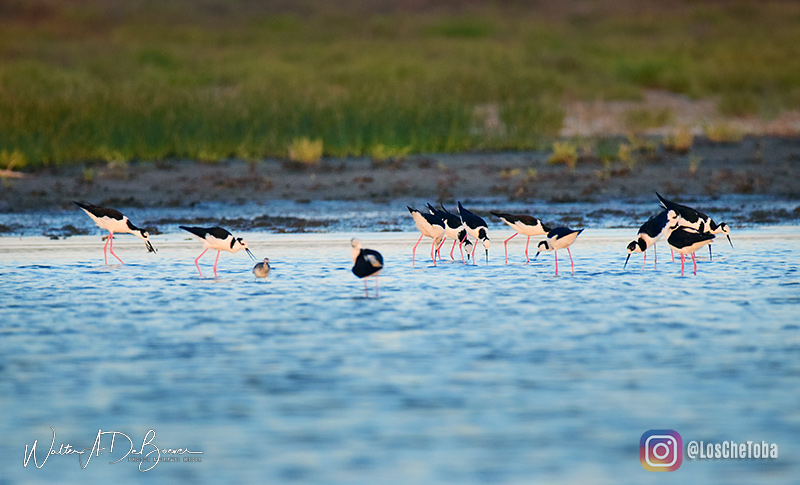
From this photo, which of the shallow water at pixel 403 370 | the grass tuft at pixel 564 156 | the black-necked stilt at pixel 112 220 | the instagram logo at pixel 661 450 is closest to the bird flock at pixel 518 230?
the black-necked stilt at pixel 112 220

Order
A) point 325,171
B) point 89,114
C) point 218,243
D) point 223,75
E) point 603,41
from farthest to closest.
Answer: point 603,41 < point 223,75 < point 89,114 < point 325,171 < point 218,243

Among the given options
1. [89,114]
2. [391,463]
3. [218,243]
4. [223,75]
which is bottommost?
[391,463]

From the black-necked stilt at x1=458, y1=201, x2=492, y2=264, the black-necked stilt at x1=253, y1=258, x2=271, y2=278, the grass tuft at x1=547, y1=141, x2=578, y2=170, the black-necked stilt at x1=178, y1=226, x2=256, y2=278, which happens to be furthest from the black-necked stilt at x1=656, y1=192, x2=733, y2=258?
the grass tuft at x1=547, y1=141, x2=578, y2=170

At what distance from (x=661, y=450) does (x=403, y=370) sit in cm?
192

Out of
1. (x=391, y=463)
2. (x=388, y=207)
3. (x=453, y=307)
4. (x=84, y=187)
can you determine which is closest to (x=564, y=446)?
(x=391, y=463)

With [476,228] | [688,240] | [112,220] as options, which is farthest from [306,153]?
[688,240]

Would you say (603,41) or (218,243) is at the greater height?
(603,41)

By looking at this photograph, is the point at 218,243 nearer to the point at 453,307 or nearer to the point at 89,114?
the point at 453,307

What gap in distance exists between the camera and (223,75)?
43.0 metres

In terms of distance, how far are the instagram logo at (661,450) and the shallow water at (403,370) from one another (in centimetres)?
5

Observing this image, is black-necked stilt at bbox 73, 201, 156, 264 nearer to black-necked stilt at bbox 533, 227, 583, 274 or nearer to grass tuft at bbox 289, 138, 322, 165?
black-necked stilt at bbox 533, 227, 583, 274

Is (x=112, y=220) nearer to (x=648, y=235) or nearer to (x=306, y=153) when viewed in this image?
(x=648, y=235)

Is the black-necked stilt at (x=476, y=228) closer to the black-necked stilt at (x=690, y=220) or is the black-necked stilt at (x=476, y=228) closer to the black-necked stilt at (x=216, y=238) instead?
the black-necked stilt at (x=690, y=220)

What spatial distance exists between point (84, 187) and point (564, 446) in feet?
50.1
